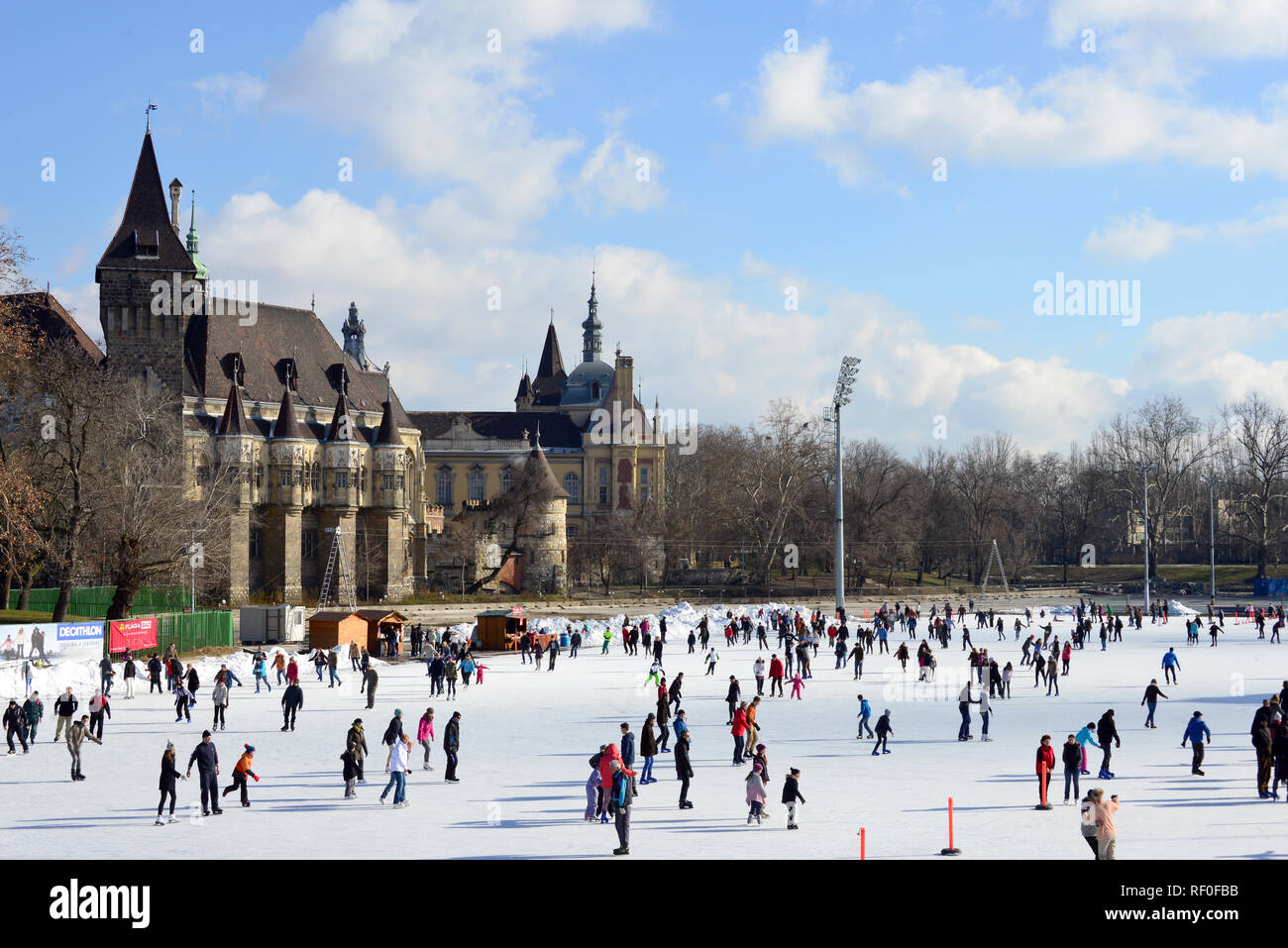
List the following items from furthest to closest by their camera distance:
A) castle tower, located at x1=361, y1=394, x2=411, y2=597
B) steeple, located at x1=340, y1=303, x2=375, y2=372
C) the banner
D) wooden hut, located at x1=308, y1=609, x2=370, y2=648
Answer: steeple, located at x1=340, y1=303, x2=375, y2=372, castle tower, located at x1=361, y1=394, x2=411, y2=597, wooden hut, located at x1=308, y1=609, x2=370, y2=648, the banner

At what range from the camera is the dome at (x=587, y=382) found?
125 metres

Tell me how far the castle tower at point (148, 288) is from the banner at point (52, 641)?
3959cm

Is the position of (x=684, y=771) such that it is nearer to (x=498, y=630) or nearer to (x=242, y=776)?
(x=242, y=776)

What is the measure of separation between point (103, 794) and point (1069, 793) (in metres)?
13.2

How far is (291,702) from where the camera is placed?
24.4 meters

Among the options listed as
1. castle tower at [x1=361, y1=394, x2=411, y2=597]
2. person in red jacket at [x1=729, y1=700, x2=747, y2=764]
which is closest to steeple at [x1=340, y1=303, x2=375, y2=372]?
castle tower at [x1=361, y1=394, x2=411, y2=597]

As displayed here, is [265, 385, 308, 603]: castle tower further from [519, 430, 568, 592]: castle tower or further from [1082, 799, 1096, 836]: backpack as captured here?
[1082, 799, 1096, 836]: backpack

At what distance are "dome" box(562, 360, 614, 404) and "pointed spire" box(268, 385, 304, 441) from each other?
49.9 m

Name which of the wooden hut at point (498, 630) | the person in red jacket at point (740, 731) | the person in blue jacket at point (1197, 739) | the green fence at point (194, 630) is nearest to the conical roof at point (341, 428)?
the green fence at point (194, 630)

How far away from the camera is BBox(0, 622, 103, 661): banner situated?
31.8m

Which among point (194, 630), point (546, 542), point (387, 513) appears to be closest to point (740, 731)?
point (194, 630)

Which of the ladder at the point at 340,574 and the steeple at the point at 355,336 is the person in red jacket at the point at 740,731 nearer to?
the ladder at the point at 340,574

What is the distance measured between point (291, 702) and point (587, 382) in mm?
102990
